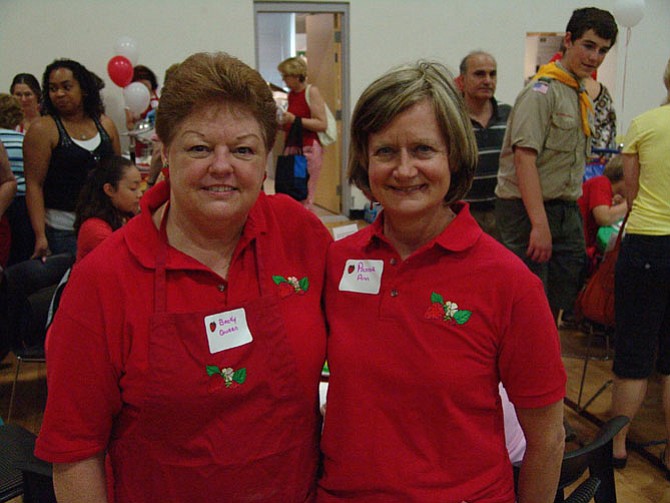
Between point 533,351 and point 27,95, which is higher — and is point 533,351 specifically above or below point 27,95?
below

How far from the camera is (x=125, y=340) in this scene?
113cm

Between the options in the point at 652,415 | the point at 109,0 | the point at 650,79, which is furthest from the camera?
the point at 650,79

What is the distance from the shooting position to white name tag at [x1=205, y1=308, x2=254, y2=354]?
3.85ft

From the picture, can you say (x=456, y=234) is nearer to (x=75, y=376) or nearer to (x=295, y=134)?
(x=75, y=376)

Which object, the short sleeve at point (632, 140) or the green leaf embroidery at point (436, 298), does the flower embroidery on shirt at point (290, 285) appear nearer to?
the green leaf embroidery at point (436, 298)

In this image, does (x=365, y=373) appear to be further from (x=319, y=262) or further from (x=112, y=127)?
(x=112, y=127)

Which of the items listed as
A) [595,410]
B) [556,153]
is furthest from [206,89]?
[595,410]

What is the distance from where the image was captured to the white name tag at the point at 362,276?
1274 millimetres

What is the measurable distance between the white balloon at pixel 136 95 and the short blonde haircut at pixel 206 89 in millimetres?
4949

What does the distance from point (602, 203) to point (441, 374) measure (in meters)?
A: 3.09

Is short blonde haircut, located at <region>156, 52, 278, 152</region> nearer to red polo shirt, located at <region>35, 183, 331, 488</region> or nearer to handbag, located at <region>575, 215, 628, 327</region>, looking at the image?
red polo shirt, located at <region>35, 183, 331, 488</region>

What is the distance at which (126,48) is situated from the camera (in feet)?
21.1

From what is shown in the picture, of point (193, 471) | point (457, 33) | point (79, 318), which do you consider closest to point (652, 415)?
point (193, 471)

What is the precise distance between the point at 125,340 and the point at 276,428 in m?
0.35
